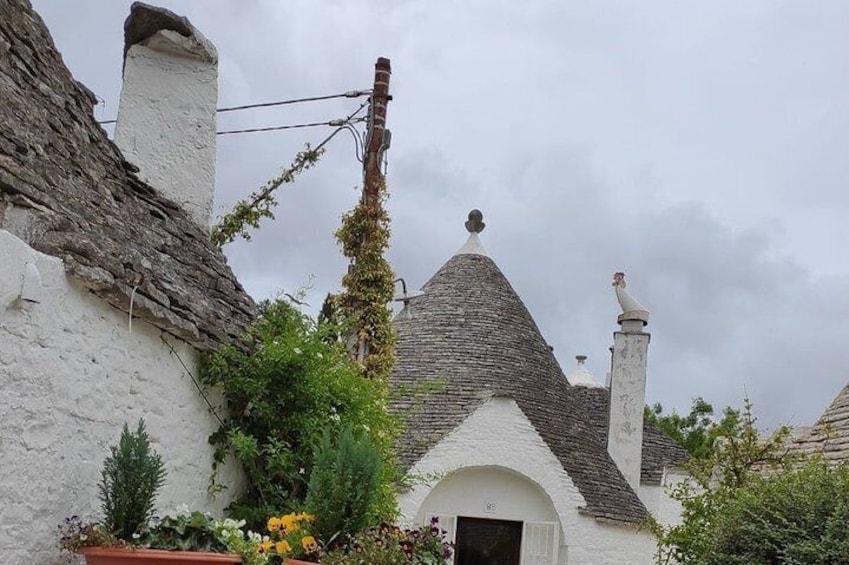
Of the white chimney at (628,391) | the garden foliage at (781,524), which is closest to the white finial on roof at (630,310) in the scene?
the white chimney at (628,391)

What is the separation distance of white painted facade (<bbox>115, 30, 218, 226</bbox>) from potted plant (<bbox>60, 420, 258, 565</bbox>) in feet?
12.5

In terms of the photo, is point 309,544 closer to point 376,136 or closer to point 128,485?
point 128,485

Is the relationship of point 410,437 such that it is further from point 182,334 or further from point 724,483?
point 182,334

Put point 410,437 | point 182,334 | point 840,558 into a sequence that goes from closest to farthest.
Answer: point 182,334 < point 840,558 < point 410,437

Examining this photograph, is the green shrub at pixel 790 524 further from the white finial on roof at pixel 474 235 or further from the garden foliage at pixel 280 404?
the white finial on roof at pixel 474 235

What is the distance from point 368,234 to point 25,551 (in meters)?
5.90

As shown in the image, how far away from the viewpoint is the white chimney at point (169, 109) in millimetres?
8969

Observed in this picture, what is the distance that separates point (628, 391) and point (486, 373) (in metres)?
3.29

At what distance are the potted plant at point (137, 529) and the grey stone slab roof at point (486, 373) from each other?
29.6 feet

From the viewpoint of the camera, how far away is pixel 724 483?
10906 mm

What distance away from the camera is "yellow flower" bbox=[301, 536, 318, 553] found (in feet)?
18.8

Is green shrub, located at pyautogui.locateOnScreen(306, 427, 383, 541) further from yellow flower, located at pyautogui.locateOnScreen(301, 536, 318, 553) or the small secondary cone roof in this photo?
the small secondary cone roof

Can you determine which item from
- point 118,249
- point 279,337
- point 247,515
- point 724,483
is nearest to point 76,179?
point 118,249

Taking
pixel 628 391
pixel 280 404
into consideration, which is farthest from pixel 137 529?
pixel 628 391
